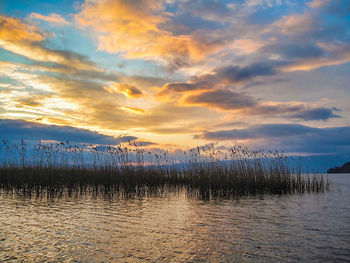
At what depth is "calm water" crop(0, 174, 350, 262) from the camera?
482 cm

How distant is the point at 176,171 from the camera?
56.1 feet

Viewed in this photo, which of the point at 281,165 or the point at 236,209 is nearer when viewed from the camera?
the point at 236,209

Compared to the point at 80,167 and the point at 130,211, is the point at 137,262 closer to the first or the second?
the point at 130,211

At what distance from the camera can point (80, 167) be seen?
16188 millimetres

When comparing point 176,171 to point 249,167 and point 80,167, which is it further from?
point 80,167

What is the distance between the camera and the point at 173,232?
638 cm

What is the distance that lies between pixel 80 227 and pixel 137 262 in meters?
2.88

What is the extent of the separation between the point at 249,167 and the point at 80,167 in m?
9.84

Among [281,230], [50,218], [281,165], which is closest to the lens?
[281,230]

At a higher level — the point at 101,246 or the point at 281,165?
the point at 281,165

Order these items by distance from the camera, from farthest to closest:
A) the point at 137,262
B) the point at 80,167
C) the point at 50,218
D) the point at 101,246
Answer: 1. the point at 80,167
2. the point at 50,218
3. the point at 101,246
4. the point at 137,262

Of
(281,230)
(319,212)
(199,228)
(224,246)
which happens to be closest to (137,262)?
(224,246)

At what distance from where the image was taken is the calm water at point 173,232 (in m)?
4.82

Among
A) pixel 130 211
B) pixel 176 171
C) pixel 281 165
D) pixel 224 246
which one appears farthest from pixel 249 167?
pixel 224 246
